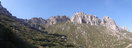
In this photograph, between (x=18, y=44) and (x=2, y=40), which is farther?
(x=18, y=44)

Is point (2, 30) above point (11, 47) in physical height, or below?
above

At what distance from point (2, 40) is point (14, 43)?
1.18m

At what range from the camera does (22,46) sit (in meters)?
18.1

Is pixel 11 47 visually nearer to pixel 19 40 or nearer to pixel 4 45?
pixel 4 45

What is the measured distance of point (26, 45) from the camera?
1864 cm

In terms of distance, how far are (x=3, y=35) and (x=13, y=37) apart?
1.06 meters

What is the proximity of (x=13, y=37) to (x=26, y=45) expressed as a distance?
1.23 metres

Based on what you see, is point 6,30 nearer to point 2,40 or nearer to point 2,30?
point 2,30

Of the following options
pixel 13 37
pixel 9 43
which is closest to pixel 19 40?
pixel 13 37

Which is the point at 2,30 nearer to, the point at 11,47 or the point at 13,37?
the point at 13,37

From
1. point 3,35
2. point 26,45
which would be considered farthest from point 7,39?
point 26,45

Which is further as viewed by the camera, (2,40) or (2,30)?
(2,30)

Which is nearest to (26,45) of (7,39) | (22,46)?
(22,46)

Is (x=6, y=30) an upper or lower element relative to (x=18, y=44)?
upper
